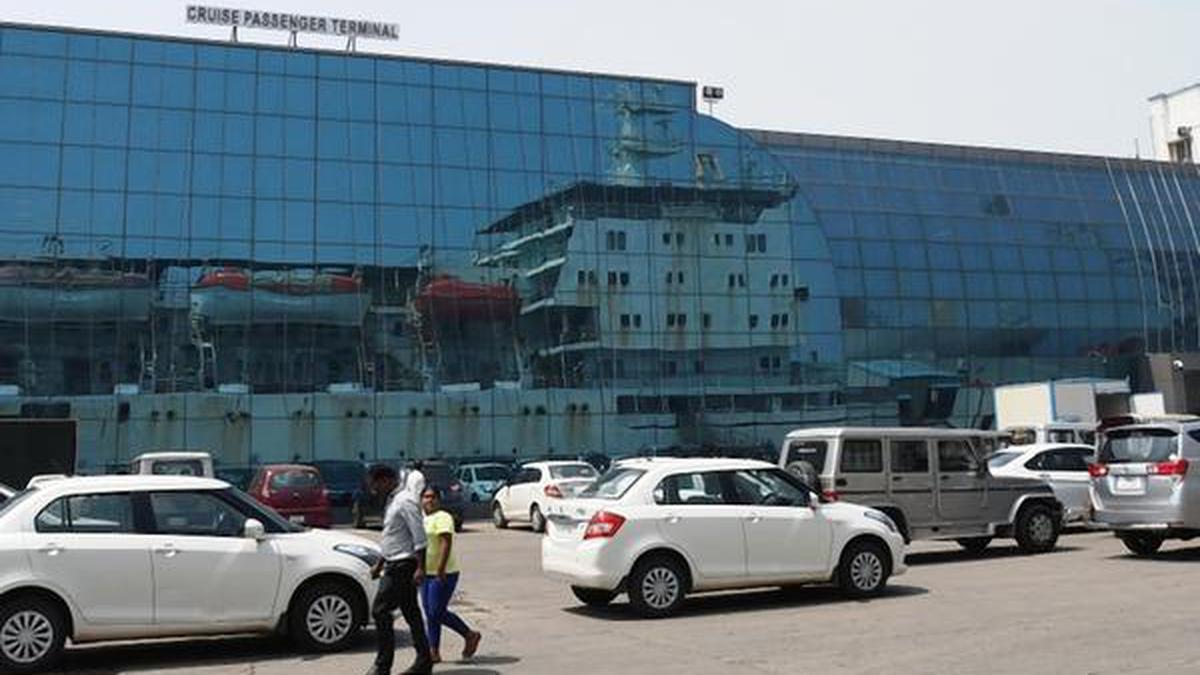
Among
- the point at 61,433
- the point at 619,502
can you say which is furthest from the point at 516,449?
the point at 619,502

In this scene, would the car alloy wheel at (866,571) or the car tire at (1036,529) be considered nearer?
the car alloy wheel at (866,571)

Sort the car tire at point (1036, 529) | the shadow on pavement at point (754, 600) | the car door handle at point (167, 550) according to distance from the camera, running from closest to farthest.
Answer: the car door handle at point (167, 550)
the shadow on pavement at point (754, 600)
the car tire at point (1036, 529)

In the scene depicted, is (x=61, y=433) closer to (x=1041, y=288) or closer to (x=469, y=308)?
(x=469, y=308)

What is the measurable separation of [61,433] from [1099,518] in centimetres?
2100

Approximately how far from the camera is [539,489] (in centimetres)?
2619

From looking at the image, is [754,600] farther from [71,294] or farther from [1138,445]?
[71,294]

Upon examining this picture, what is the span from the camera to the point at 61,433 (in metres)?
24.7

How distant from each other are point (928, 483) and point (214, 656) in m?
10.7

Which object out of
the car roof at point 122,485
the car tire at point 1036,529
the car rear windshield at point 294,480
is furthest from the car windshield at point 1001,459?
the car roof at point 122,485

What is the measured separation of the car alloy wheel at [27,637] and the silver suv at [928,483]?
32.5 ft

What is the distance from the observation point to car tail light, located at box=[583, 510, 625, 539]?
1150 cm

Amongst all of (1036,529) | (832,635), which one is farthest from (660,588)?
(1036,529)

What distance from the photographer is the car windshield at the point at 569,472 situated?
2585 centimetres

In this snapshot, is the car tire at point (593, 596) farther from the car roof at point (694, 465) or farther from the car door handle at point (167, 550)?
the car door handle at point (167, 550)
